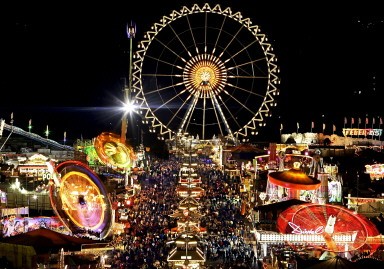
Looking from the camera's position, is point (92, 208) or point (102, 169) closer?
point (92, 208)

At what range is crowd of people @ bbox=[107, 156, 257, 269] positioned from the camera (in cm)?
1858

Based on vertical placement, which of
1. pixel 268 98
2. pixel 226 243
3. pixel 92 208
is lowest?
pixel 226 243

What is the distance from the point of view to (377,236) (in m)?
14.7

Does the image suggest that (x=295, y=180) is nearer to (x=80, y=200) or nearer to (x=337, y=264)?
(x=80, y=200)

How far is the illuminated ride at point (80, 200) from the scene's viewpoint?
682 inches

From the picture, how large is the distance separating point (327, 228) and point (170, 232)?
25.4 feet

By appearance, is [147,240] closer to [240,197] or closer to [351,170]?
[240,197]

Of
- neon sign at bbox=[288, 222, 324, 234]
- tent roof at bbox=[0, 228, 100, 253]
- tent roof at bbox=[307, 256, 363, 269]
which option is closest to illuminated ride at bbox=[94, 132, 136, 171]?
tent roof at bbox=[0, 228, 100, 253]

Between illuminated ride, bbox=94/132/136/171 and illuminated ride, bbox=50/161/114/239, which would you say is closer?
illuminated ride, bbox=50/161/114/239

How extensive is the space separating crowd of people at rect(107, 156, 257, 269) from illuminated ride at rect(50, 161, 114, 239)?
0.88 meters

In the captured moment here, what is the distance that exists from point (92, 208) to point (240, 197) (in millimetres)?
16029

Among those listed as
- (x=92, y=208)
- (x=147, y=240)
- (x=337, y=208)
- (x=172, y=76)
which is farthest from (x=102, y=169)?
(x=337, y=208)

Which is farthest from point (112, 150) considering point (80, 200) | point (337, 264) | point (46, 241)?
point (337, 264)

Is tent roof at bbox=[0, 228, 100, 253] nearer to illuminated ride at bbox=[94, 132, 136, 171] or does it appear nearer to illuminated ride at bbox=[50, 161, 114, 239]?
illuminated ride at bbox=[50, 161, 114, 239]
